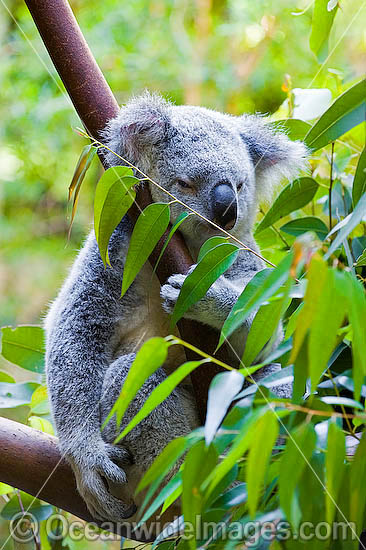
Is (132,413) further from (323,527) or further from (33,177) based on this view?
(33,177)

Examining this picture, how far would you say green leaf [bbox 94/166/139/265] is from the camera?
114cm

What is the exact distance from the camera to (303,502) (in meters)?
0.72

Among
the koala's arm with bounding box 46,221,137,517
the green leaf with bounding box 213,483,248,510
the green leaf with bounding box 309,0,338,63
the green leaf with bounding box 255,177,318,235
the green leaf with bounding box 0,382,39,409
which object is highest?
the green leaf with bounding box 309,0,338,63

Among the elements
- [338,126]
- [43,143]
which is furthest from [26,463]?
[43,143]

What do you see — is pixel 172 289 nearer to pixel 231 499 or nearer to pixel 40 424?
pixel 231 499

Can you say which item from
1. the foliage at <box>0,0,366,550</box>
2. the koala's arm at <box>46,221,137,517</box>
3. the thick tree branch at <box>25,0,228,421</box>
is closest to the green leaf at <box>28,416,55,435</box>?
the foliage at <box>0,0,366,550</box>

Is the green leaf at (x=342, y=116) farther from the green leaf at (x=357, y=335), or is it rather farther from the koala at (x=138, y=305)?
the koala at (x=138, y=305)

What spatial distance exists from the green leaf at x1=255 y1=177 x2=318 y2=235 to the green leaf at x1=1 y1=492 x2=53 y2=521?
0.93 metres

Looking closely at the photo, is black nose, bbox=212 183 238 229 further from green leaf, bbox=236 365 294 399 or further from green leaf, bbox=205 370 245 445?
green leaf, bbox=205 370 245 445

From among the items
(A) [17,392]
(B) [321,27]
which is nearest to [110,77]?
(A) [17,392]

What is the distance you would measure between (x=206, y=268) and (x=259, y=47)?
508 cm

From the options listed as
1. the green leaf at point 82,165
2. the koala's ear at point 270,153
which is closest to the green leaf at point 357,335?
the green leaf at point 82,165
